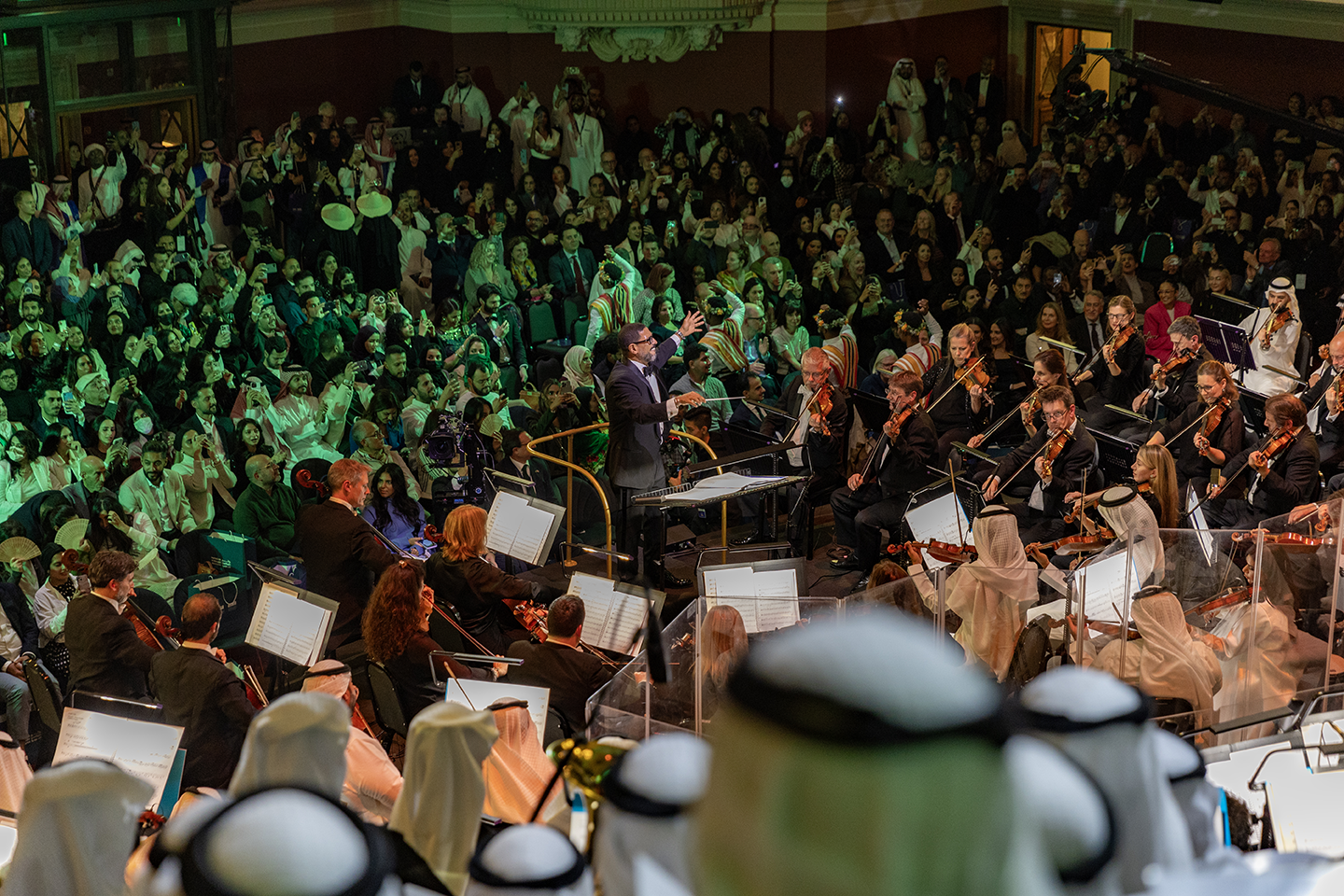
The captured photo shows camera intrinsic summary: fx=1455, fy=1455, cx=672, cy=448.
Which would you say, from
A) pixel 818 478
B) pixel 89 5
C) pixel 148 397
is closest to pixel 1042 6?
pixel 818 478

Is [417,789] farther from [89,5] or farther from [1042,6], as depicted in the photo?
[1042,6]

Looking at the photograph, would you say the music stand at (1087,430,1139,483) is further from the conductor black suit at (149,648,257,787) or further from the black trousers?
the conductor black suit at (149,648,257,787)

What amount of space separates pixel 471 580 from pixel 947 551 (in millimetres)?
2260

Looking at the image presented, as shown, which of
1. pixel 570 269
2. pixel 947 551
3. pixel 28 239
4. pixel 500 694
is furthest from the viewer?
pixel 570 269

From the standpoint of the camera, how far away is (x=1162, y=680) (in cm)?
524

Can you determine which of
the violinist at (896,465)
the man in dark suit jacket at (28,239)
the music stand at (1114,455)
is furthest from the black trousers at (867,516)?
the man in dark suit jacket at (28,239)

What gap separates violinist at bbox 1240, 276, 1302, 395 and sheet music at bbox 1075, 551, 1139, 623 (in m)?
4.43

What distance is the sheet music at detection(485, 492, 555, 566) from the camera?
22.9 feet

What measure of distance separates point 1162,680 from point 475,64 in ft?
41.3

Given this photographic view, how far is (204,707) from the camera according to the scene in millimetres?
5500

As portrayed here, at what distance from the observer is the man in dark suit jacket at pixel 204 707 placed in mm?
5484

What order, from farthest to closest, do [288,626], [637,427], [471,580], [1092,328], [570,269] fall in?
[570,269], [1092,328], [637,427], [471,580], [288,626]

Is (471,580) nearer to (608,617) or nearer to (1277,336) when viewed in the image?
(608,617)

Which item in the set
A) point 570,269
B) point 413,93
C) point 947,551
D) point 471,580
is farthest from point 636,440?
point 413,93
